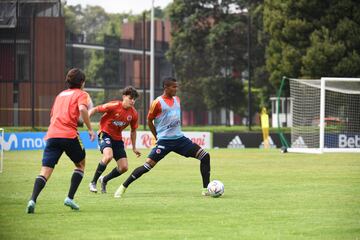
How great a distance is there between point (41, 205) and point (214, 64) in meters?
43.5

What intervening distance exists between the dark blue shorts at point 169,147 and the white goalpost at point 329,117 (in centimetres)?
1939

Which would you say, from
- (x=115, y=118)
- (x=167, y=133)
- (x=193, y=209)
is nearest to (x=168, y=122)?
(x=167, y=133)

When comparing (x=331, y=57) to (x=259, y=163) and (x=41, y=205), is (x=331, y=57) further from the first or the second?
(x=41, y=205)

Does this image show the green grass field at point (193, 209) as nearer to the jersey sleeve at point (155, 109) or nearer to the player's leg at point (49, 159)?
the player's leg at point (49, 159)

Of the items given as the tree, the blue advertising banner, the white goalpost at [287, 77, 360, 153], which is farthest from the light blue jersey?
the tree

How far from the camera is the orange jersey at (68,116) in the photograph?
12.0m

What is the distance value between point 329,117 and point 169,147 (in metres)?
22.1

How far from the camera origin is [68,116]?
475 inches

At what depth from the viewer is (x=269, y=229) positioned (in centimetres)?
1023

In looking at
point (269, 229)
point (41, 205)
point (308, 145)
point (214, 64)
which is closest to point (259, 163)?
point (308, 145)

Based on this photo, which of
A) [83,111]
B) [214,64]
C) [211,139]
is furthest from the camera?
[214,64]

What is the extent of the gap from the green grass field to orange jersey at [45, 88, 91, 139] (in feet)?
3.55

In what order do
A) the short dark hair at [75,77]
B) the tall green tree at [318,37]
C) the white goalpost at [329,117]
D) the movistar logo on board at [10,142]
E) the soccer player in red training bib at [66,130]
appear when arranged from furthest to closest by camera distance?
the tall green tree at [318,37] → the movistar logo on board at [10,142] → the white goalpost at [329,117] → the short dark hair at [75,77] → the soccer player in red training bib at [66,130]

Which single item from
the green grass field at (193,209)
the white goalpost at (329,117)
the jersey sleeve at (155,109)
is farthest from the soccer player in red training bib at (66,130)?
the white goalpost at (329,117)
